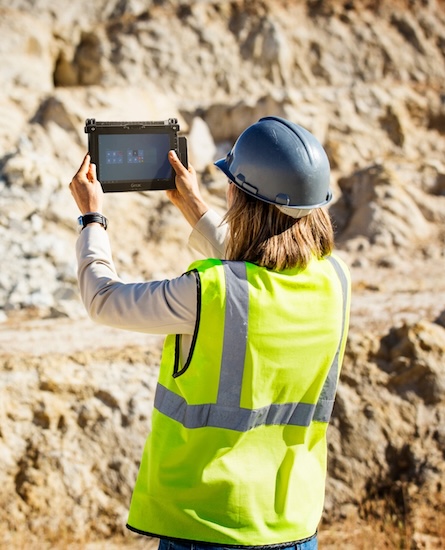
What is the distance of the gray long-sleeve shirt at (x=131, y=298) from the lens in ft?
5.64

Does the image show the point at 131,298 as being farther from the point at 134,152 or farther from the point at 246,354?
the point at 134,152

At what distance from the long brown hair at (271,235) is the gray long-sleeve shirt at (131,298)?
194 mm

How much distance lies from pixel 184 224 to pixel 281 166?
990 centimetres

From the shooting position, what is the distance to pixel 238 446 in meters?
1.82

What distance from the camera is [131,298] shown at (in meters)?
1.76

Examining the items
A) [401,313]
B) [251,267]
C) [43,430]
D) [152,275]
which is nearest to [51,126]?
[152,275]

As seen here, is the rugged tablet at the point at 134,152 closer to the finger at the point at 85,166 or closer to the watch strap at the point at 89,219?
the finger at the point at 85,166

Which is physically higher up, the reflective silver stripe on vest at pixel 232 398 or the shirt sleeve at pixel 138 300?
the shirt sleeve at pixel 138 300

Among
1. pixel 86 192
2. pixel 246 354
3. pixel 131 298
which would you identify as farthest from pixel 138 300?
pixel 86 192

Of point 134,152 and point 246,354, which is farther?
point 134,152

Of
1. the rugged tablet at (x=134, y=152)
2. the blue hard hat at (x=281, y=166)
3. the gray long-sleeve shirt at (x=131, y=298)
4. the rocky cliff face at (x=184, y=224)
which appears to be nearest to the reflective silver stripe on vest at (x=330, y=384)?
the blue hard hat at (x=281, y=166)

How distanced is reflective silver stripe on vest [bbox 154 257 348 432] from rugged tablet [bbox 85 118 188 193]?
740mm

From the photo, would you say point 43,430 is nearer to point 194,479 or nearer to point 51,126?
point 194,479

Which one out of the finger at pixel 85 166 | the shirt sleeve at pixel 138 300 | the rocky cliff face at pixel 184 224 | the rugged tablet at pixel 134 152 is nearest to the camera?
the shirt sleeve at pixel 138 300
